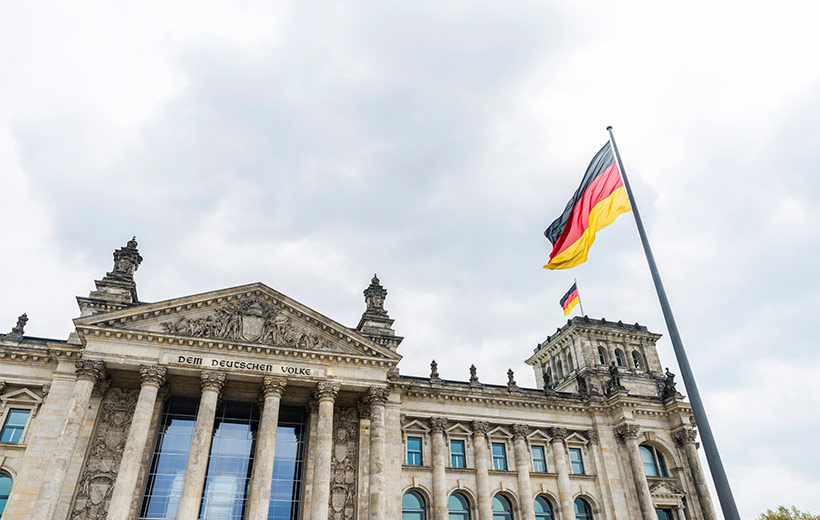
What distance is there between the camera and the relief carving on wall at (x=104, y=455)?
29.6 metres

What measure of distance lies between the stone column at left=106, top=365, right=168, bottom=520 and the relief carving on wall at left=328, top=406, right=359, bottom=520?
1086cm

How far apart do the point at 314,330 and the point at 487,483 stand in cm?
1547

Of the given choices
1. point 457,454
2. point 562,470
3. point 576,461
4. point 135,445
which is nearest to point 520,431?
point 562,470

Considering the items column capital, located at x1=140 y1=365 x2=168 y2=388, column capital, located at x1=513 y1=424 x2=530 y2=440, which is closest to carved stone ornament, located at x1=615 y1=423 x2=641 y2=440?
column capital, located at x1=513 y1=424 x2=530 y2=440

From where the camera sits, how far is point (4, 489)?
97.0 ft

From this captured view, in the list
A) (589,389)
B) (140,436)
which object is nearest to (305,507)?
(140,436)

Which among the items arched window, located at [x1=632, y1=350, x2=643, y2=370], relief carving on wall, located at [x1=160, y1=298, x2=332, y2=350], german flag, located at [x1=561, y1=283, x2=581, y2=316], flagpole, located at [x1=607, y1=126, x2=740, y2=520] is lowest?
flagpole, located at [x1=607, y1=126, x2=740, y2=520]

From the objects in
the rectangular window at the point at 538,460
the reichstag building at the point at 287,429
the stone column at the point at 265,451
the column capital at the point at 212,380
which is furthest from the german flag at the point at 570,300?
the column capital at the point at 212,380

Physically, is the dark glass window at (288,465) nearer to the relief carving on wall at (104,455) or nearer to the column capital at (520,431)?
the relief carving on wall at (104,455)

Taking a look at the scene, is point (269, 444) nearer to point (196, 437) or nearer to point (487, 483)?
point (196, 437)

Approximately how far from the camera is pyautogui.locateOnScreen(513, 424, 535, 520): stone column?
121 feet

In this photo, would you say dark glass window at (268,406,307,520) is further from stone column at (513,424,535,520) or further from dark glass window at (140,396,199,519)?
stone column at (513,424,535,520)

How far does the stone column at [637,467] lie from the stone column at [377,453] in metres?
18.9

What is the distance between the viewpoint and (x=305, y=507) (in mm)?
32250
